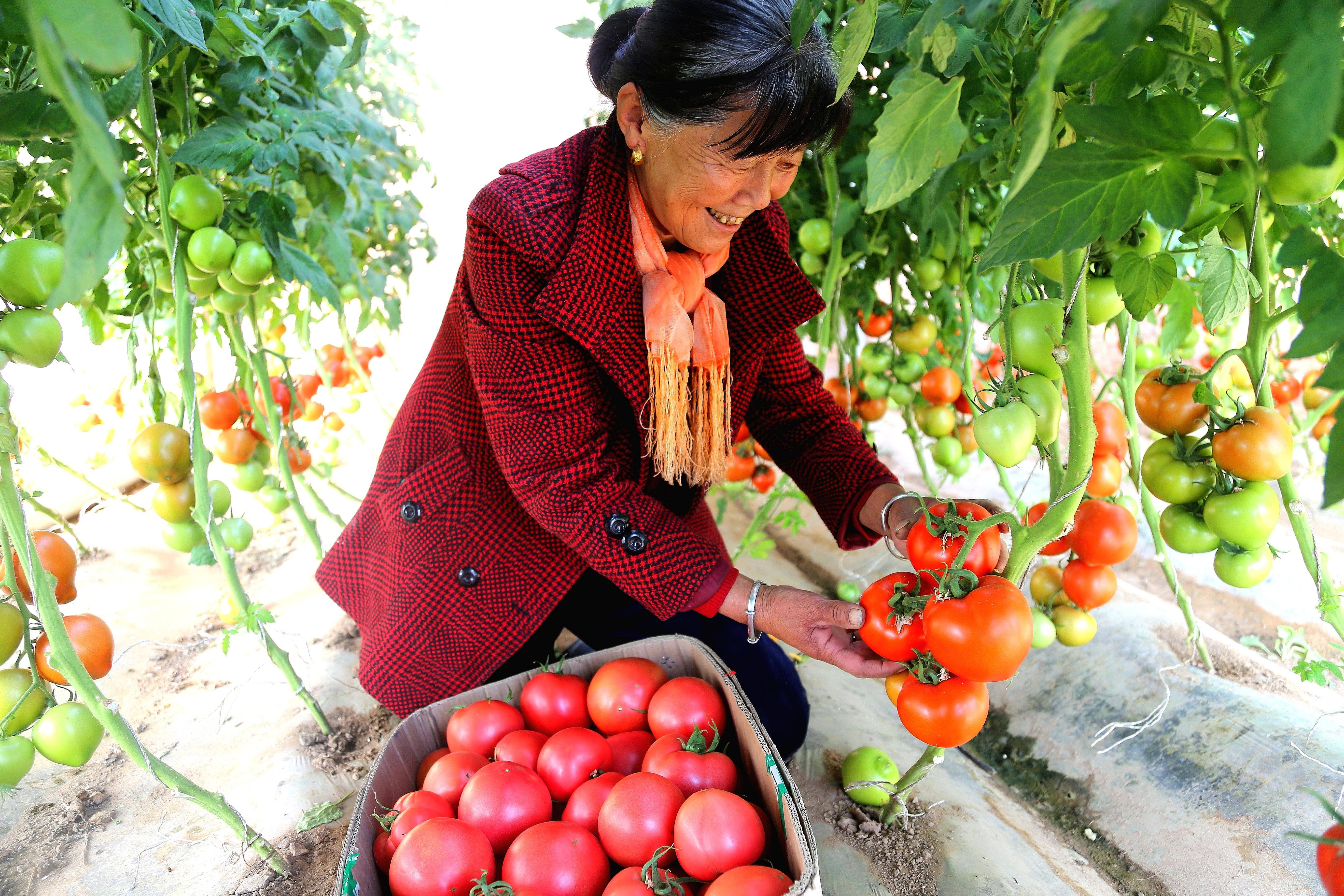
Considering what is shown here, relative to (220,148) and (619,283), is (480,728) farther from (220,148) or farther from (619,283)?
(220,148)

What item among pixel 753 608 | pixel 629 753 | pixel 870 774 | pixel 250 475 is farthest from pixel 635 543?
pixel 250 475

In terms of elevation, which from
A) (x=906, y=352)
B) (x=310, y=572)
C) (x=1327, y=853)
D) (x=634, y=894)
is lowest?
(x=310, y=572)

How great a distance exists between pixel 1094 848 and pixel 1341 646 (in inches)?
18.5

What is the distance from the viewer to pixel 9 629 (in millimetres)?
803

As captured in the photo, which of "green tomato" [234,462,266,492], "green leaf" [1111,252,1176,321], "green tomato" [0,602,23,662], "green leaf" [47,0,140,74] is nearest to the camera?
"green leaf" [47,0,140,74]

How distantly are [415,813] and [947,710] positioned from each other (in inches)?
25.6

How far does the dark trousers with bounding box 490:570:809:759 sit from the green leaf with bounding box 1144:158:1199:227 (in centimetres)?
105

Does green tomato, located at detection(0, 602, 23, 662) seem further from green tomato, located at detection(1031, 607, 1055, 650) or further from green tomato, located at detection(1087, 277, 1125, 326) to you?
green tomato, located at detection(1031, 607, 1055, 650)

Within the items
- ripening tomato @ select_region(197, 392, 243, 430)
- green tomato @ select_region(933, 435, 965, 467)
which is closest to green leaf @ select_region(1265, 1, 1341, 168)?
green tomato @ select_region(933, 435, 965, 467)

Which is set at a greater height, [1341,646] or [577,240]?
[577,240]

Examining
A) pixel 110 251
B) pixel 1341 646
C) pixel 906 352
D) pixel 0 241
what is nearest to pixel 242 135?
pixel 0 241

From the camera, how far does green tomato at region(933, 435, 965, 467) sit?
1730mm

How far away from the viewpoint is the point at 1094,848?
4.18ft

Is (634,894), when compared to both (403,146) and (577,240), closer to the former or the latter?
(577,240)
